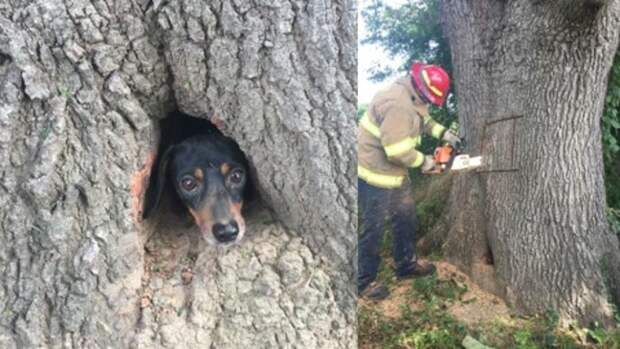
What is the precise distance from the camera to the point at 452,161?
5.47m

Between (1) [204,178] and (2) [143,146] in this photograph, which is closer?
(2) [143,146]

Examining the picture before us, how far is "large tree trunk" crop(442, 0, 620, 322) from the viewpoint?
15.8 feet

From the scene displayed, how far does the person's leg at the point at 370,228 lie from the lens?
5723mm

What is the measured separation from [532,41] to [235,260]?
334 cm

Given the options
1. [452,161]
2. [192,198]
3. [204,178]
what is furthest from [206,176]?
[452,161]

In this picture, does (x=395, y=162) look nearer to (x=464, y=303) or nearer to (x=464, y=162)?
(x=464, y=162)

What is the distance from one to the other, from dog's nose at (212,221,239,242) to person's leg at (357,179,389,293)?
278 centimetres

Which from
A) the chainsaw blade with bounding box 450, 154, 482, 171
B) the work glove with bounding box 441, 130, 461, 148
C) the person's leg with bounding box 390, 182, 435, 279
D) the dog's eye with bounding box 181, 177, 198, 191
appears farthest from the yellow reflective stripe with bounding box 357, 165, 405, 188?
the dog's eye with bounding box 181, 177, 198, 191

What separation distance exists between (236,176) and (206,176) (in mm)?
173

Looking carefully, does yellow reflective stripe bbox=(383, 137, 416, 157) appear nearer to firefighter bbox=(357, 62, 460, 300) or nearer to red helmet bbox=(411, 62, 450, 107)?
firefighter bbox=(357, 62, 460, 300)

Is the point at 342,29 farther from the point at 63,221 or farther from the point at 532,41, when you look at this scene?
the point at 532,41

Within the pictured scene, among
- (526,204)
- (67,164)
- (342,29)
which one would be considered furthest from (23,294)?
(526,204)

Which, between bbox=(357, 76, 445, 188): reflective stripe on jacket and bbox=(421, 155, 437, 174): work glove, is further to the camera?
bbox=(421, 155, 437, 174): work glove

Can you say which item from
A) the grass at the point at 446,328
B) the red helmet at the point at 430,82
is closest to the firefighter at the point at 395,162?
the red helmet at the point at 430,82
